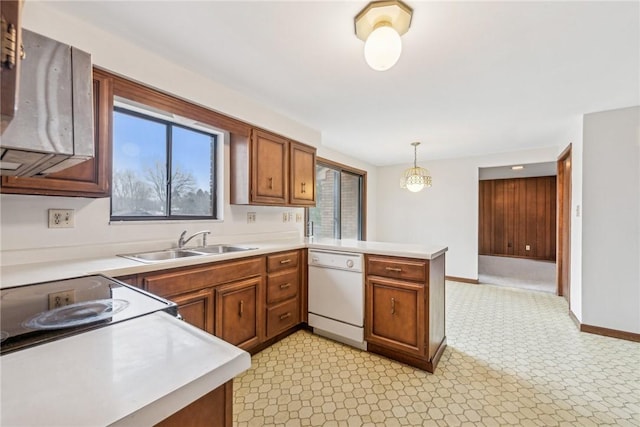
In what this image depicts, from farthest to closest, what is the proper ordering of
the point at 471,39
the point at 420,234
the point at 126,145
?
1. the point at 420,234
2. the point at 126,145
3. the point at 471,39

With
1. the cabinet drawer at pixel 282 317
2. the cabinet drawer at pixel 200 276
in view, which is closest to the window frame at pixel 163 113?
the cabinet drawer at pixel 200 276

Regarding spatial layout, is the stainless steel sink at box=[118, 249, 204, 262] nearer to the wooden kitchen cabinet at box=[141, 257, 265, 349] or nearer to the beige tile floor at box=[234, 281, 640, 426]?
the wooden kitchen cabinet at box=[141, 257, 265, 349]

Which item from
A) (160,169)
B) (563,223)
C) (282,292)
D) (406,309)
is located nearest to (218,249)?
(282,292)

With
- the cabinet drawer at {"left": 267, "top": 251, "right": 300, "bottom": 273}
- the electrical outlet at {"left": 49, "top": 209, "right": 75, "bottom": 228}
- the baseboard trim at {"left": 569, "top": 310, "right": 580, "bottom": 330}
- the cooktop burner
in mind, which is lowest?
the baseboard trim at {"left": 569, "top": 310, "right": 580, "bottom": 330}

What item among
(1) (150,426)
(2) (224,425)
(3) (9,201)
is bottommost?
(2) (224,425)

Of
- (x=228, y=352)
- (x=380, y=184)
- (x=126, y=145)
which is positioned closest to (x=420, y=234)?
(x=380, y=184)

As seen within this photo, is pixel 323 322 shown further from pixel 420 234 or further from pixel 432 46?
pixel 420 234

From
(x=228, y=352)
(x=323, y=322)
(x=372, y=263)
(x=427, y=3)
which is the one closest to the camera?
(x=228, y=352)

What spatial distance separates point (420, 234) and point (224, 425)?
5.18m

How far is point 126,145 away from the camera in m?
2.14

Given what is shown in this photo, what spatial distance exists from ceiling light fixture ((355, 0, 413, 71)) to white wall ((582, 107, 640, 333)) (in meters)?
2.67

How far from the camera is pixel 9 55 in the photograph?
1.67ft

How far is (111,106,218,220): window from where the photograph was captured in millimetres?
2105

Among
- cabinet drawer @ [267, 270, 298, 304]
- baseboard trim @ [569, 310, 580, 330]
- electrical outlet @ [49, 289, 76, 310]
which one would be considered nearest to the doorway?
baseboard trim @ [569, 310, 580, 330]
